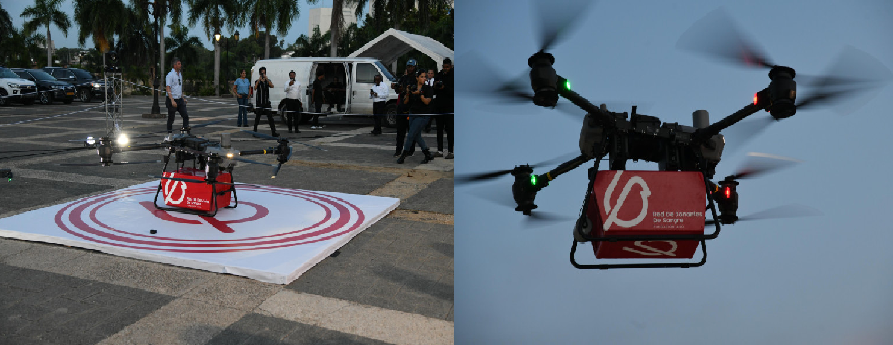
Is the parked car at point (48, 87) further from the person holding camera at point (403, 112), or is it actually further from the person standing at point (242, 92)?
the person holding camera at point (403, 112)

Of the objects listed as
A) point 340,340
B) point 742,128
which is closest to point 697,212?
point 742,128

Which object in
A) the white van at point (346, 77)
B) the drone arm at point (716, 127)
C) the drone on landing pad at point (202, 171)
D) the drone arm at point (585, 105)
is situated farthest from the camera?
the white van at point (346, 77)

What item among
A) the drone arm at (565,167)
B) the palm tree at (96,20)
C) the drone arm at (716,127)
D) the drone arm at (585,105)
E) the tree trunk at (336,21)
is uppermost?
the tree trunk at (336,21)

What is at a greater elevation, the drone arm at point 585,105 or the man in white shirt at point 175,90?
the man in white shirt at point 175,90

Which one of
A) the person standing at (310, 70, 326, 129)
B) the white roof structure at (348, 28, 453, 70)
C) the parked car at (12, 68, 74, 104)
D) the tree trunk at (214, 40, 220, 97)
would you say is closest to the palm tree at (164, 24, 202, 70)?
the tree trunk at (214, 40, 220, 97)

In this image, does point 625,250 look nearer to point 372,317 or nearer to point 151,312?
point 372,317

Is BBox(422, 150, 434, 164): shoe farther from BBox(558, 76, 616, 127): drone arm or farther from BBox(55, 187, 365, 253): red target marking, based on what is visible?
BBox(558, 76, 616, 127): drone arm

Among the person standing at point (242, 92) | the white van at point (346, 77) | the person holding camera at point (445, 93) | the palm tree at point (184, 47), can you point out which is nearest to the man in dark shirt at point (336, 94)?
the white van at point (346, 77)

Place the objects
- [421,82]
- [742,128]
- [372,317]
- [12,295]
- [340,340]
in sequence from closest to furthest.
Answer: [742,128] → [340,340] → [372,317] → [12,295] → [421,82]
